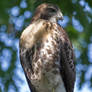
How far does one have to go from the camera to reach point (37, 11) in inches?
120

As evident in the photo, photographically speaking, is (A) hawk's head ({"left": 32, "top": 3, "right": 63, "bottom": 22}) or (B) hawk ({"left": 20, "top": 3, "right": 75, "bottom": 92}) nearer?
(B) hawk ({"left": 20, "top": 3, "right": 75, "bottom": 92})

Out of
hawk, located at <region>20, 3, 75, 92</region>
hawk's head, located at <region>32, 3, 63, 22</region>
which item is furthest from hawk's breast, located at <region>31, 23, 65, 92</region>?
hawk's head, located at <region>32, 3, 63, 22</region>

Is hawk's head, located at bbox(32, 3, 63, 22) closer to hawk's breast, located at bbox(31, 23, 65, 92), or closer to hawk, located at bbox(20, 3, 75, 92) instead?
hawk, located at bbox(20, 3, 75, 92)

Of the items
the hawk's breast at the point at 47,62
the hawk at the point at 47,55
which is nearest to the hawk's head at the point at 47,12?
the hawk at the point at 47,55

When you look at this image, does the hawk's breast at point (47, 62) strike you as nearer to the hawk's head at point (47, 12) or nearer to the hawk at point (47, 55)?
the hawk at point (47, 55)

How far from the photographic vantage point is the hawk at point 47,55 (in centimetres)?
281

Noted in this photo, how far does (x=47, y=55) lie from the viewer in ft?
9.20

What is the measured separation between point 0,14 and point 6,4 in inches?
1.8

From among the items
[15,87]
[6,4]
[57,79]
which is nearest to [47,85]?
[57,79]

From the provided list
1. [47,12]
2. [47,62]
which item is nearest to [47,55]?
[47,62]

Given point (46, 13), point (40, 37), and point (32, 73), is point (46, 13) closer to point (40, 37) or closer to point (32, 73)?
point (40, 37)

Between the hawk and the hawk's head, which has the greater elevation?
the hawk's head

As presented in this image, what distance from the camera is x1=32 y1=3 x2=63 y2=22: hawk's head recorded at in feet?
9.87

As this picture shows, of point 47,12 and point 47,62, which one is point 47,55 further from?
point 47,12
